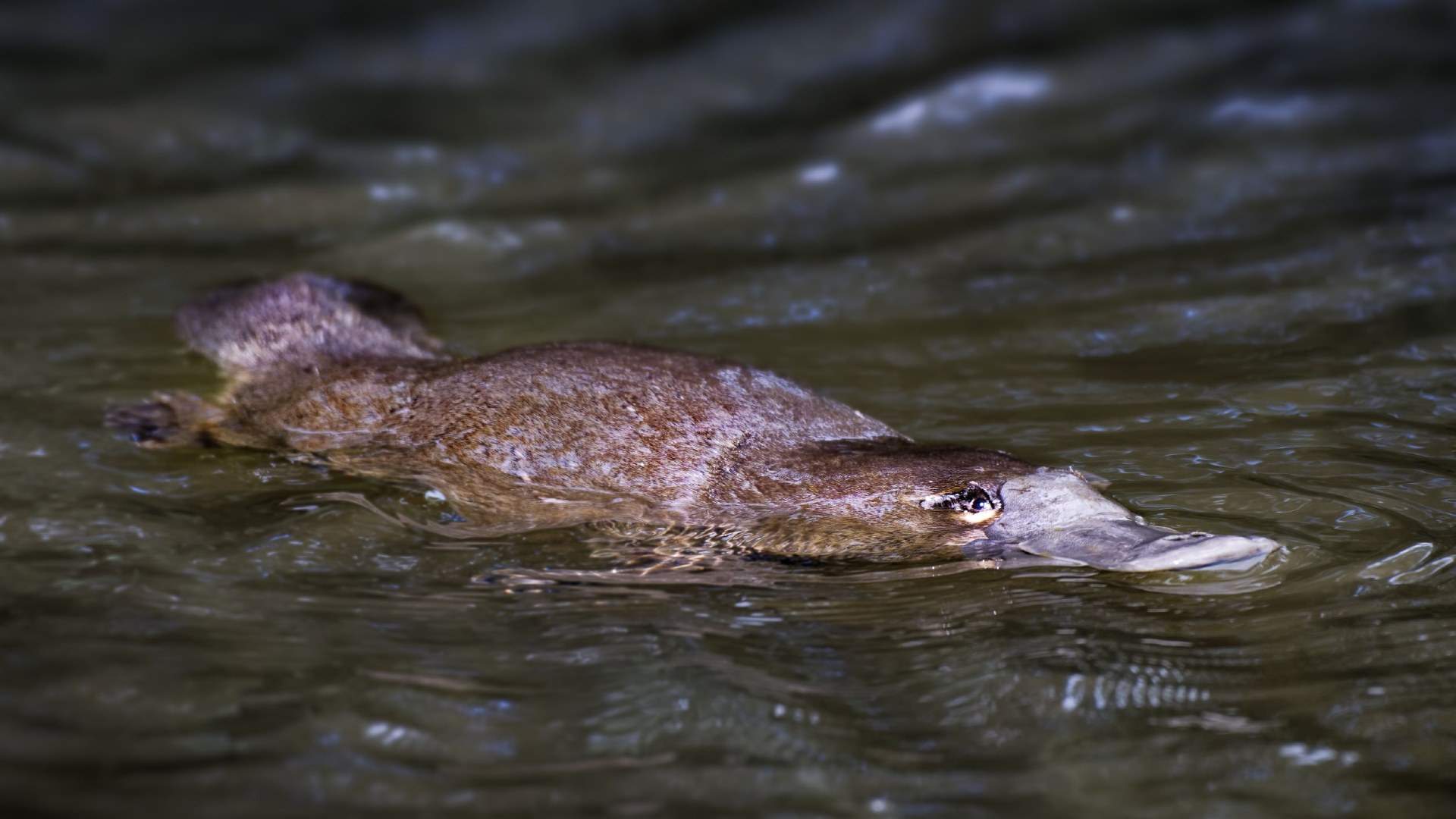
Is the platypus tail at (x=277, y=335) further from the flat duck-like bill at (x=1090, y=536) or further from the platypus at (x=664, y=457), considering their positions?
the flat duck-like bill at (x=1090, y=536)

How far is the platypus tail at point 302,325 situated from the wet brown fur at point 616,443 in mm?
85

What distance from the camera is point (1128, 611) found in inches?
111

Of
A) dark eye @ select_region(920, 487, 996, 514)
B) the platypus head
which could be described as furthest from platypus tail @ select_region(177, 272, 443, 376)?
dark eye @ select_region(920, 487, 996, 514)

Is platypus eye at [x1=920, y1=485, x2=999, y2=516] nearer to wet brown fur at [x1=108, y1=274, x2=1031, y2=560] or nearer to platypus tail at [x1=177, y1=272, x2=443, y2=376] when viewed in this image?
wet brown fur at [x1=108, y1=274, x2=1031, y2=560]

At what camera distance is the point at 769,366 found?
4.34m

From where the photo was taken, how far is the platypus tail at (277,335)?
12.6ft

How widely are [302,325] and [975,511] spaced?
220 centimetres

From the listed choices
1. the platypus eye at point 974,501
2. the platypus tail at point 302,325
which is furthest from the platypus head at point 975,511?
the platypus tail at point 302,325

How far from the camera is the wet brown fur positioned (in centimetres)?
310

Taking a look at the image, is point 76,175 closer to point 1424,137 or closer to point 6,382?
point 6,382

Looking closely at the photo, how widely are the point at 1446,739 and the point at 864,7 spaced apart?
5.36 metres

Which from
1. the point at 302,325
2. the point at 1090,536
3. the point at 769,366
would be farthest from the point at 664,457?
the point at 302,325

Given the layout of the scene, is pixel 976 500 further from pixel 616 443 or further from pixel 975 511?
pixel 616 443

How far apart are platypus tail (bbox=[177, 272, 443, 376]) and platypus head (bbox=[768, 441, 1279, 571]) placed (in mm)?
1522
